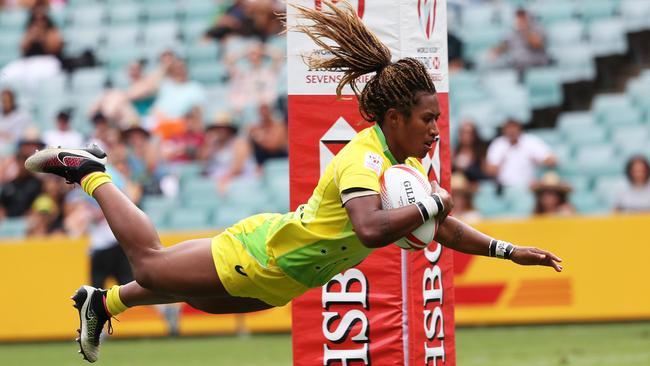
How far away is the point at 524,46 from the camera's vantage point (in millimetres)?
16641

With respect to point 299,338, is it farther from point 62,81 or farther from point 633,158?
point 62,81

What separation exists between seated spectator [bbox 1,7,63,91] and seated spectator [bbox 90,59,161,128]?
6.01 feet

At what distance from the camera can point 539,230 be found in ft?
43.8

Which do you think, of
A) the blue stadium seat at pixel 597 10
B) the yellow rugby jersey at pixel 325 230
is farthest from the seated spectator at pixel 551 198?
the yellow rugby jersey at pixel 325 230

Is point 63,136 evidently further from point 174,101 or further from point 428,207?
point 428,207

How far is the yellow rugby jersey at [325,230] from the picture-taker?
6164mm

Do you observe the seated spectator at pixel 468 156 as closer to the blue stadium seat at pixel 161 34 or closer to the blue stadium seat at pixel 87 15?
the blue stadium seat at pixel 161 34

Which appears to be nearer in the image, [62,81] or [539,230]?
[539,230]

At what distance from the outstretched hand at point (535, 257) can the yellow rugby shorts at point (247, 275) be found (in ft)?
3.89

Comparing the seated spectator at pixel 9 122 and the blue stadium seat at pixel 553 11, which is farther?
the seated spectator at pixel 9 122

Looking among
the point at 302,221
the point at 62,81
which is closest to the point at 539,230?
the point at 302,221

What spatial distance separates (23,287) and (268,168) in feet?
10.9

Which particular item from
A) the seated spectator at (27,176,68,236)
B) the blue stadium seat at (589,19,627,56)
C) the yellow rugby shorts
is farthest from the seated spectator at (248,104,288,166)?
the yellow rugby shorts

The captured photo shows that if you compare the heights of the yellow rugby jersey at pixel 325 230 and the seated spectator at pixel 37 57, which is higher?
the seated spectator at pixel 37 57
